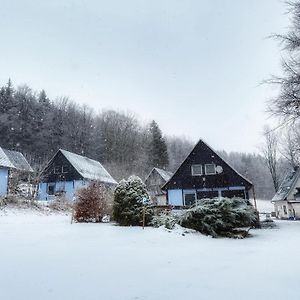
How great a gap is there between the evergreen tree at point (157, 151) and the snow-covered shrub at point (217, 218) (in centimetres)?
5268

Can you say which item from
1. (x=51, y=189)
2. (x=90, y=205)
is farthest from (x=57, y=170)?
(x=90, y=205)

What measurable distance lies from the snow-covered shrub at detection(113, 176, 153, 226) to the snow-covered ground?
15.4 ft

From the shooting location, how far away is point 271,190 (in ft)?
313

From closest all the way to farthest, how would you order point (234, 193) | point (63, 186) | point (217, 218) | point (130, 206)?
point (217, 218)
point (130, 206)
point (234, 193)
point (63, 186)

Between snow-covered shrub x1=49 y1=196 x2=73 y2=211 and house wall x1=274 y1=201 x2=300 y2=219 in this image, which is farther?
house wall x1=274 y1=201 x2=300 y2=219

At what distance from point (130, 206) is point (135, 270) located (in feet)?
30.8

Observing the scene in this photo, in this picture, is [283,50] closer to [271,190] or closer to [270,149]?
[270,149]

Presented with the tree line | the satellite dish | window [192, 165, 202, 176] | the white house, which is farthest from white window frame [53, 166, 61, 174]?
the white house

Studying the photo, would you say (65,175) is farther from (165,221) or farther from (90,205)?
(165,221)

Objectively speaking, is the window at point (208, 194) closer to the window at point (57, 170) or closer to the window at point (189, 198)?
the window at point (189, 198)

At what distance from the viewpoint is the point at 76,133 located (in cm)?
6444

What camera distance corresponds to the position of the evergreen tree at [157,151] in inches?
2719

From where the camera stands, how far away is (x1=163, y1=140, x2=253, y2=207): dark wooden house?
92.7 feet

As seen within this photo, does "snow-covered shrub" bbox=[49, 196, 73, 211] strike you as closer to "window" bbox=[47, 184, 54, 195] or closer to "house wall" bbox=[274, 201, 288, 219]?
"window" bbox=[47, 184, 54, 195]
